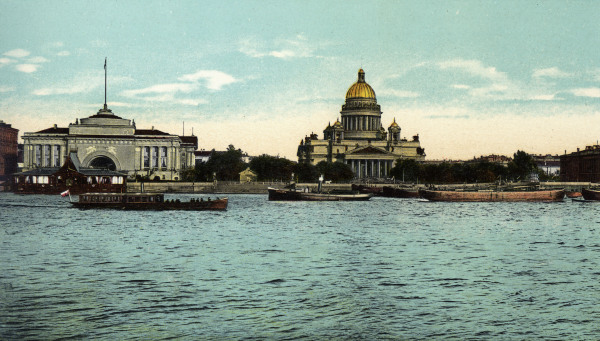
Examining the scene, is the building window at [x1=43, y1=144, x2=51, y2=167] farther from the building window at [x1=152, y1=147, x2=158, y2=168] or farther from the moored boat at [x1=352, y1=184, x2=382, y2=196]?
the moored boat at [x1=352, y1=184, x2=382, y2=196]

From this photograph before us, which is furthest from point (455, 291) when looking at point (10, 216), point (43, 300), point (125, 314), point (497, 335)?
point (10, 216)

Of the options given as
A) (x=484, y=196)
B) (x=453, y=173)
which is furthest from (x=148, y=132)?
(x=484, y=196)

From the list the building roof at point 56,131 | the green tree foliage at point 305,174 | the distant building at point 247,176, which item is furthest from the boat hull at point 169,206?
the building roof at point 56,131

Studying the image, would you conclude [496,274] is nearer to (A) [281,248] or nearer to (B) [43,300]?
(A) [281,248]

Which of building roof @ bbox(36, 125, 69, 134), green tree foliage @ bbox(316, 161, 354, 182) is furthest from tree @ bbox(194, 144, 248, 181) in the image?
building roof @ bbox(36, 125, 69, 134)

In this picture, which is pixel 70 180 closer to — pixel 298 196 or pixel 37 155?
pixel 298 196
